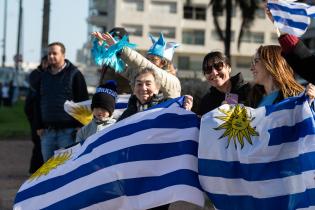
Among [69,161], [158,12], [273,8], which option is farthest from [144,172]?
[158,12]

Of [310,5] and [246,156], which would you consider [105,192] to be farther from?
[310,5]

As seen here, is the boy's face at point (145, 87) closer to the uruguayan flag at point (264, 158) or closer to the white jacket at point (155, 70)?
the white jacket at point (155, 70)

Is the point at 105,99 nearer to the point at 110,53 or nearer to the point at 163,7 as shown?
the point at 110,53

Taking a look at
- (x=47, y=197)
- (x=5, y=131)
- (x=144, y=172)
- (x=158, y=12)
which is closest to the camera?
(x=144, y=172)

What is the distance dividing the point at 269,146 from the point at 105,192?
1261mm

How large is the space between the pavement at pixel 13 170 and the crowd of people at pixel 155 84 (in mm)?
1001

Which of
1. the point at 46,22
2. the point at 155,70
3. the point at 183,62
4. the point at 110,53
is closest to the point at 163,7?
the point at 183,62

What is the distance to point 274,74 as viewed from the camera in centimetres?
507

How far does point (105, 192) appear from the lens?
5.52 metres

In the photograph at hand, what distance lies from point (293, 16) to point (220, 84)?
1465 mm

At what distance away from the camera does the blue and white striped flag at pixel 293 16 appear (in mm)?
4766

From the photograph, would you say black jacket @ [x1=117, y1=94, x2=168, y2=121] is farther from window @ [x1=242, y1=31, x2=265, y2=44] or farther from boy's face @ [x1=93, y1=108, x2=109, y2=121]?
window @ [x1=242, y1=31, x2=265, y2=44]

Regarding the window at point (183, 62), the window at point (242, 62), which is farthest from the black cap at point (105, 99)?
the window at point (242, 62)

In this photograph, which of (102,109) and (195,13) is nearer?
(102,109)
